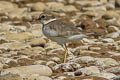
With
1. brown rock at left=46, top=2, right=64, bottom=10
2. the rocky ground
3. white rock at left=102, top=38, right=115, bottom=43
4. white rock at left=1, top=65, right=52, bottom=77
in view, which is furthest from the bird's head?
brown rock at left=46, top=2, right=64, bottom=10

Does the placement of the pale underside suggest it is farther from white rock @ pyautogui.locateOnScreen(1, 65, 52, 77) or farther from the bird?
white rock @ pyautogui.locateOnScreen(1, 65, 52, 77)

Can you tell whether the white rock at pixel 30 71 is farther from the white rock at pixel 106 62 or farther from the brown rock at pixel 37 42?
the brown rock at pixel 37 42

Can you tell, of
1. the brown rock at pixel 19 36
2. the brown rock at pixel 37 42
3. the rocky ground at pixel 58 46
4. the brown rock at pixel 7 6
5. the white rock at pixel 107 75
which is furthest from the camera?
the brown rock at pixel 7 6

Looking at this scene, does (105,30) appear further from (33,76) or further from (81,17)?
(33,76)

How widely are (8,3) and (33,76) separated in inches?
312

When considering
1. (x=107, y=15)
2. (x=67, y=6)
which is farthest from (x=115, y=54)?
(x=67, y=6)

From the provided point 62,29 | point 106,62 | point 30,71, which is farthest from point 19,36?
point 30,71

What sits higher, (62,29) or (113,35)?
(62,29)

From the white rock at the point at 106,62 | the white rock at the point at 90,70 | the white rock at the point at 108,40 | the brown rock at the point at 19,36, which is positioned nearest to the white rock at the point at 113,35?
the white rock at the point at 108,40

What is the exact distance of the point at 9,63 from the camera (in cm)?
662

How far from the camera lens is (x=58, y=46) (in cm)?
792

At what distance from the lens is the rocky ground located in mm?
5777

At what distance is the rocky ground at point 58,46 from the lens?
19.0 ft

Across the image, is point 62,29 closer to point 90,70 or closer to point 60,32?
point 60,32
